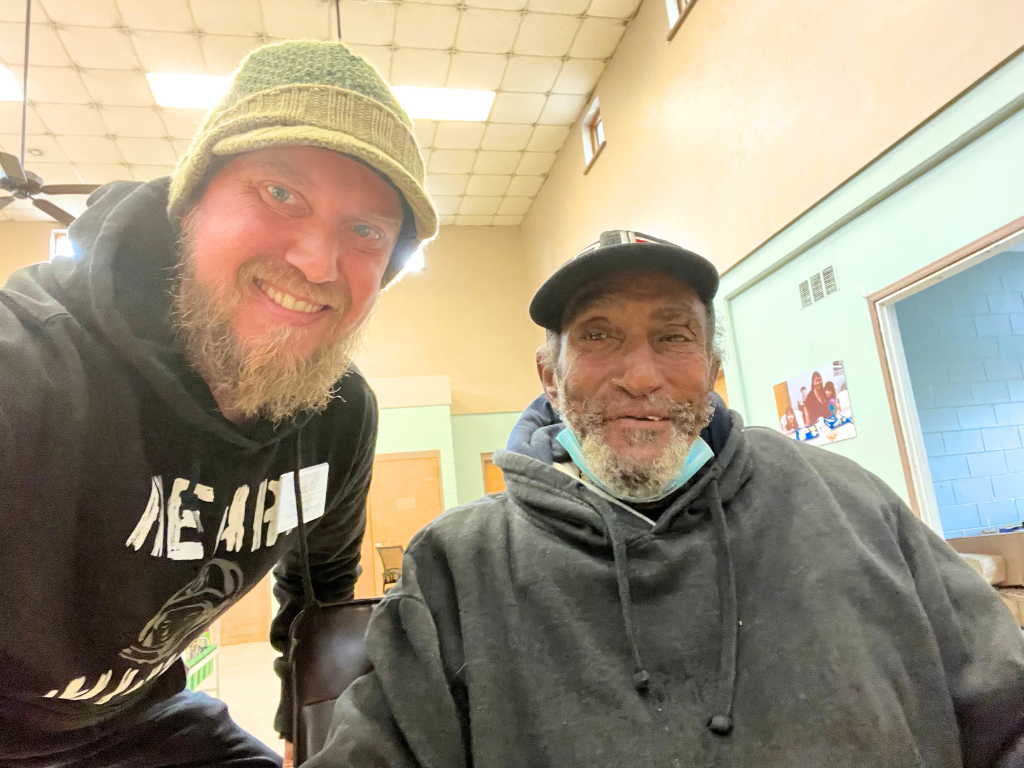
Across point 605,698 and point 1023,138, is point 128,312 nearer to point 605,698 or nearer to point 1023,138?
point 605,698

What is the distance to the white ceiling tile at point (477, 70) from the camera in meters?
4.99

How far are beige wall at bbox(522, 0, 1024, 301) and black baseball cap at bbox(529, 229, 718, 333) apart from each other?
5.54ft

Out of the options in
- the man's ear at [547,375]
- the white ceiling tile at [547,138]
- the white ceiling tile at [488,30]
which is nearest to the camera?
the man's ear at [547,375]

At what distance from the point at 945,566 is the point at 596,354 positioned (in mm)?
708

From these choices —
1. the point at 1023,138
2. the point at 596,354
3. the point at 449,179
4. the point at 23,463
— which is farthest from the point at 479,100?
the point at 23,463

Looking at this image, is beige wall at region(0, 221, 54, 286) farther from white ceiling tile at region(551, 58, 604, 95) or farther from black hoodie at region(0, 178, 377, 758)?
black hoodie at region(0, 178, 377, 758)

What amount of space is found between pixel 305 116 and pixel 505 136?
5.40 meters

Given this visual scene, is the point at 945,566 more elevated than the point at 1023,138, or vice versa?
the point at 1023,138

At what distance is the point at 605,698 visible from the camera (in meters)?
0.91

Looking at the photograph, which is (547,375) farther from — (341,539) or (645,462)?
(341,539)

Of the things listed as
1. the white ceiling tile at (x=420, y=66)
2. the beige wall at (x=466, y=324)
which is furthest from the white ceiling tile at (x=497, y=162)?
the beige wall at (x=466, y=324)

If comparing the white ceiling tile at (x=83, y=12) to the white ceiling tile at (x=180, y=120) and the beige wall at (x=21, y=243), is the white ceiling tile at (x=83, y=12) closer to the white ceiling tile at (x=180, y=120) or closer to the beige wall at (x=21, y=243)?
the white ceiling tile at (x=180, y=120)

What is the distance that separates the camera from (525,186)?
23.0ft

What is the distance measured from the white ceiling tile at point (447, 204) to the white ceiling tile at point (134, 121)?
283 cm
